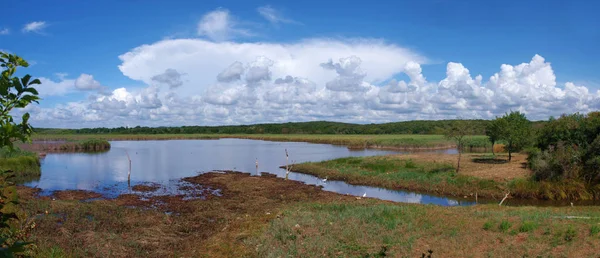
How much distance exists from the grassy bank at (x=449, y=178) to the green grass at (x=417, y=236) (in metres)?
12.6

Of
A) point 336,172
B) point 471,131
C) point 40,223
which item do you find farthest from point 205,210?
point 471,131

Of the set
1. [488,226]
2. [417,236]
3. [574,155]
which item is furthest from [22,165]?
[574,155]

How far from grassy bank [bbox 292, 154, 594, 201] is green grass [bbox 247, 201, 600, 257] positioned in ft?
41.3

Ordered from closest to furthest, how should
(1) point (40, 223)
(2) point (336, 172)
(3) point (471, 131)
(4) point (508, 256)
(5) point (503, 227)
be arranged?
1. (4) point (508, 256)
2. (5) point (503, 227)
3. (1) point (40, 223)
4. (3) point (471, 131)
5. (2) point (336, 172)

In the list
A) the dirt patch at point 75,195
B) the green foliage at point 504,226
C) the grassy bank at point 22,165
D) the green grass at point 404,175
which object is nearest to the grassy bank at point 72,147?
the grassy bank at point 22,165

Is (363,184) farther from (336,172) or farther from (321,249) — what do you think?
(321,249)

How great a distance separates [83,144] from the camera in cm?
7081

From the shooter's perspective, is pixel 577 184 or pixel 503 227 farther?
pixel 577 184

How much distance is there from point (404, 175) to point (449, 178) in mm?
3509

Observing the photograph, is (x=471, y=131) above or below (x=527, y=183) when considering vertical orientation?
above

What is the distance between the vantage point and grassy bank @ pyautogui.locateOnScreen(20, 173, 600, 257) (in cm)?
1030

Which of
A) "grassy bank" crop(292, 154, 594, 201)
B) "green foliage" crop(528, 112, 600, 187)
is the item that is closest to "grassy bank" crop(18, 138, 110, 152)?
"grassy bank" crop(292, 154, 594, 201)

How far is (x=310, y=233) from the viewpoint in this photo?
482 inches

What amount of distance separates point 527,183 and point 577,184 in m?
2.55
